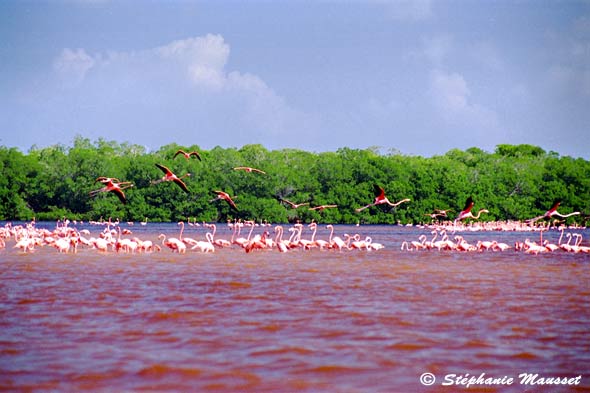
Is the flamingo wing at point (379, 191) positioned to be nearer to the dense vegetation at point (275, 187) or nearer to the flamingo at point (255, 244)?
the flamingo at point (255, 244)

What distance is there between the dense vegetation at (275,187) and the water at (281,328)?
58526 millimetres

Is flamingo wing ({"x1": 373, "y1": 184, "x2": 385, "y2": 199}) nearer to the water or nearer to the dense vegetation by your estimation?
the water

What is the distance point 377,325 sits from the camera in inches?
414

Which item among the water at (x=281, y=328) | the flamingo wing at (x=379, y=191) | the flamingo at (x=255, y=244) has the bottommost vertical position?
the water at (x=281, y=328)

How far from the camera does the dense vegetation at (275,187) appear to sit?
7556cm

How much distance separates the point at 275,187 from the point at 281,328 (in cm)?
6937

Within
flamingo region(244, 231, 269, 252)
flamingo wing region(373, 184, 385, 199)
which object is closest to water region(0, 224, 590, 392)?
flamingo wing region(373, 184, 385, 199)

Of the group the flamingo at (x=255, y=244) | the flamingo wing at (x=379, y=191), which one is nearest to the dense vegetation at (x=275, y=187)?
the flamingo at (x=255, y=244)

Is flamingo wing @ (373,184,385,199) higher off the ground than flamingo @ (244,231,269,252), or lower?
higher

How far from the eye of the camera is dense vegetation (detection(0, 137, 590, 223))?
2975 inches

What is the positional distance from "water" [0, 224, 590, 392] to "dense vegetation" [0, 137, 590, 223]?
58.5 m

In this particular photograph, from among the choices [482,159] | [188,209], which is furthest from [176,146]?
[482,159]

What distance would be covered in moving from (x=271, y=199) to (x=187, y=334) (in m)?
68.8

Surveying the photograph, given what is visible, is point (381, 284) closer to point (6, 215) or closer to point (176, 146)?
point (6, 215)
